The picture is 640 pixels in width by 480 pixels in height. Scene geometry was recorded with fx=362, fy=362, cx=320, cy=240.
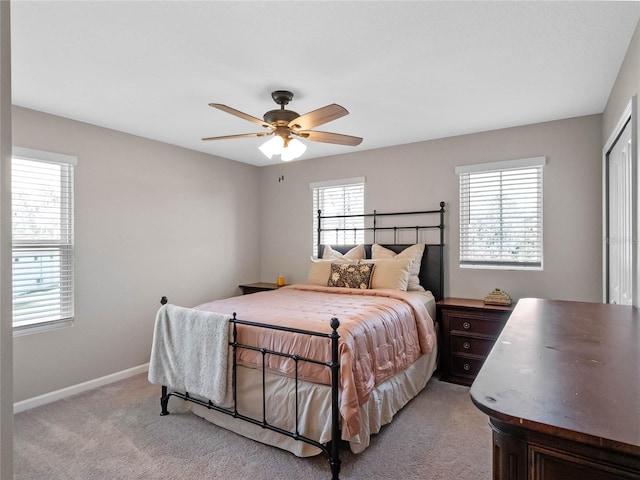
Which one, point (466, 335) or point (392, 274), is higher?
point (392, 274)

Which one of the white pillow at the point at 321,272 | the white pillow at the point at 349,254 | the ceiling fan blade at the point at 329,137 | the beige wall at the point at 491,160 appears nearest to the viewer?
the ceiling fan blade at the point at 329,137

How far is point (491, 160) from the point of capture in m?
3.70

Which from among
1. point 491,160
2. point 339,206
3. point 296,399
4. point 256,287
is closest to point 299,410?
point 296,399

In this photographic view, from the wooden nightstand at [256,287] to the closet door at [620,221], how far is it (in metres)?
3.53

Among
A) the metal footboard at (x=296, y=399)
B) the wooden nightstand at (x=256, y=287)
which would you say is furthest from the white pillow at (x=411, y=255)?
the metal footboard at (x=296, y=399)

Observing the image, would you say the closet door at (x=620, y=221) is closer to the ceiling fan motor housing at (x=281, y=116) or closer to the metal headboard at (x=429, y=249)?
the metal headboard at (x=429, y=249)

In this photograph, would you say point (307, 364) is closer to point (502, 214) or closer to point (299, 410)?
point (299, 410)

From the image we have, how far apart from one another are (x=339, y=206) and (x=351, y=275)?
1.22m

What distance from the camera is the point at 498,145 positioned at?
3676mm

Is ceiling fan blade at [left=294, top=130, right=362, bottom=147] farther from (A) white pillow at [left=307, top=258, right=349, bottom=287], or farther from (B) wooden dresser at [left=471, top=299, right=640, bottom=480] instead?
(B) wooden dresser at [left=471, top=299, right=640, bottom=480]

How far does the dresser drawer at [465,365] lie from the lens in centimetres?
340

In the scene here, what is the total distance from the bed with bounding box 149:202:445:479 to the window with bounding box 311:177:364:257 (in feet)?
4.40

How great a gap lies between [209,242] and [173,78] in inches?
97.4

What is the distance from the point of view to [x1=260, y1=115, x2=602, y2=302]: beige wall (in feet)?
10.7
